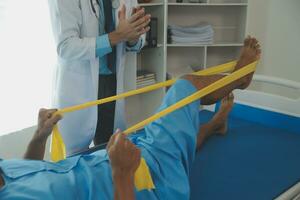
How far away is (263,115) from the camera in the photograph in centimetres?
202

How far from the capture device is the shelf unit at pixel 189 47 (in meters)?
2.84

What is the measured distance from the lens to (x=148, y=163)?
1331 millimetres

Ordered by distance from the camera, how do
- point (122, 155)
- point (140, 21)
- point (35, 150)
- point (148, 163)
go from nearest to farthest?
point (122, 155)
point (148, 163)
point (35, 150)
point (140, 21)

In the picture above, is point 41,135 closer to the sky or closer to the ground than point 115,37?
closer to the ground

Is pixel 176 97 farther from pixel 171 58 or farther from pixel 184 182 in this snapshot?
pixel 171 58

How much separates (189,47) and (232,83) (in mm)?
1656

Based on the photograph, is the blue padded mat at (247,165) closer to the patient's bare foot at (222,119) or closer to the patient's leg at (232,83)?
the patient's bare foot at (222,119)

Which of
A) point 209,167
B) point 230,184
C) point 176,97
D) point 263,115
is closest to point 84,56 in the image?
point 176,97

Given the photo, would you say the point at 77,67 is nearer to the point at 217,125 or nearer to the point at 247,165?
Answer: the point at 217,125

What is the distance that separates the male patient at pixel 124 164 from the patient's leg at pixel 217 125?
0.96 feet

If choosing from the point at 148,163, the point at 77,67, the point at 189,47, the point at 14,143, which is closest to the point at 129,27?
the point at 77,67

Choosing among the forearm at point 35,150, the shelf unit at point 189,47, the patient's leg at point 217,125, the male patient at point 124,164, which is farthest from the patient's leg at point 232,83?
the shelf unit at point 189,47

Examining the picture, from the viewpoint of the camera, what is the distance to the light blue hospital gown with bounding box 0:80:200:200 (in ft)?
3.64

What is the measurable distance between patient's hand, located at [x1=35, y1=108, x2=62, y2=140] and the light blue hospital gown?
202mm
